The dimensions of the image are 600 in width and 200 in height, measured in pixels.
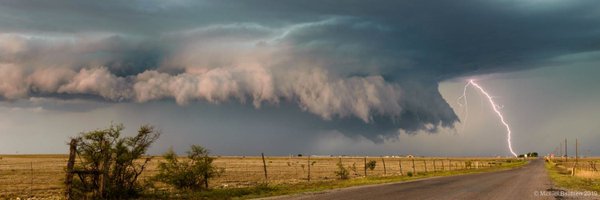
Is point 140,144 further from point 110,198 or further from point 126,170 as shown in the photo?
point 110,198

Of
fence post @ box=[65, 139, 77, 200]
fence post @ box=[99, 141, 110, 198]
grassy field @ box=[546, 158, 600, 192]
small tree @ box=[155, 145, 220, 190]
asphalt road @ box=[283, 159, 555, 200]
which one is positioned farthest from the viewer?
grassy field @ box=[546, 158, 600, 192]

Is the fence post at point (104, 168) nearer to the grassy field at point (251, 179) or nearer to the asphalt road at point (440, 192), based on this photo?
the grassy field at point (251, 179)

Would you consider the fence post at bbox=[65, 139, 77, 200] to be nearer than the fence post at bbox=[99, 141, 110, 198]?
Yes

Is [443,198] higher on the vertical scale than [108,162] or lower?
lower

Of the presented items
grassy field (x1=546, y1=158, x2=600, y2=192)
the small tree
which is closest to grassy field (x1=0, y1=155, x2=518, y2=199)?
the small tree

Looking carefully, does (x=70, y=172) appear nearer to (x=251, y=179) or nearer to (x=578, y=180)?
(x=251, y=179)

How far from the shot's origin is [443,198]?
78.7 ft

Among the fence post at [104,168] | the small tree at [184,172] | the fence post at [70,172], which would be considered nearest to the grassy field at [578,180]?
the small tree at [184,172]

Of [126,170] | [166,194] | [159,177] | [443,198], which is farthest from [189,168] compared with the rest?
[443,198]

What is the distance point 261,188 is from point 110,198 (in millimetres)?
10044

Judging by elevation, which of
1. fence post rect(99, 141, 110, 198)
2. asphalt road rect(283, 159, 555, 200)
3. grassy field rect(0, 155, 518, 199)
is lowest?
grassy field rect(0, 155, 518, 199)

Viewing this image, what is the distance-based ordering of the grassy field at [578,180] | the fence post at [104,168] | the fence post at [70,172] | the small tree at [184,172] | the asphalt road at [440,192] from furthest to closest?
the grassy field at [578,180], the small tree at [184,172], the asphalt road at [440,192], the fence post at [104,168], the fence post at [70,172]

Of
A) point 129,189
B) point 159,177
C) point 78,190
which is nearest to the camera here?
point 78,190

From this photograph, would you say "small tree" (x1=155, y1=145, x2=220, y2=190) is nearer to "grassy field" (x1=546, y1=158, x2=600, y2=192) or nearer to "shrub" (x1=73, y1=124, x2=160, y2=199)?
"shrub" (x1=73, y1=124, x2=160, y2=199)
